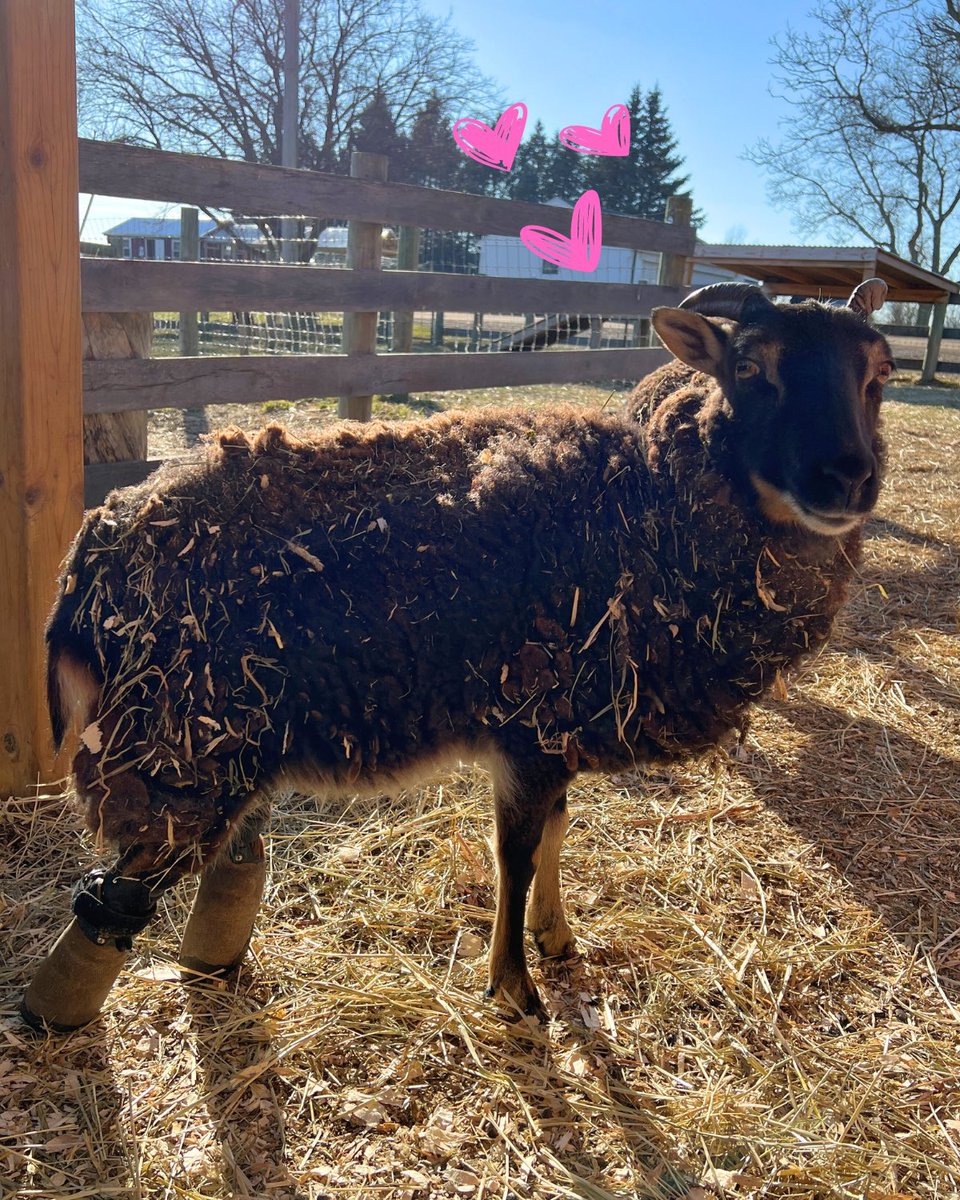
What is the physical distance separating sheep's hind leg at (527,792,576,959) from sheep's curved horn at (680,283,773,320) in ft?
5.65

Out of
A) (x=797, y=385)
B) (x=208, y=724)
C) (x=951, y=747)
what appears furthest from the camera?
(x=951, y=747)

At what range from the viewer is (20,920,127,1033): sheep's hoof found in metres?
2.56

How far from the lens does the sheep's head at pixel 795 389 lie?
2664 millimetres

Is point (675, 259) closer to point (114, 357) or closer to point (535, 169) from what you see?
point (114, 357)

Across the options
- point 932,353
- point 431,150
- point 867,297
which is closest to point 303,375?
point 867,297

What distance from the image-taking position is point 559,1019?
2.97 m

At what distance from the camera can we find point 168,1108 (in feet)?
8.20

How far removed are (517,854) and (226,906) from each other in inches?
36.9

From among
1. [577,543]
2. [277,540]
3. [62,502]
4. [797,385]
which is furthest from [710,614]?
[62,502]

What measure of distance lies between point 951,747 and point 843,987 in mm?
2031

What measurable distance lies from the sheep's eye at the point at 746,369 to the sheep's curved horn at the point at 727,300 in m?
0.20

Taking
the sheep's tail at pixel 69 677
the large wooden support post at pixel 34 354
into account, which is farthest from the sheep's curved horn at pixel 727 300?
the large wooden support post at pixel 34 354

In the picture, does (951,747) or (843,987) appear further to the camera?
(951,747)

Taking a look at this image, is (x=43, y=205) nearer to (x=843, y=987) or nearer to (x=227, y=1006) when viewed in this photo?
(x=227, y=1006)
